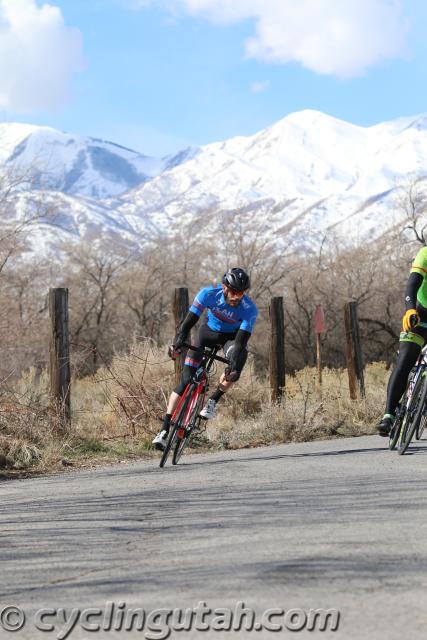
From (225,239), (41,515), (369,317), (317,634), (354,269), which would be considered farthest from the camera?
(225,239)

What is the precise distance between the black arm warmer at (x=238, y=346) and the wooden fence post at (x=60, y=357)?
332cm

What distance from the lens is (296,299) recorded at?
42656 mm

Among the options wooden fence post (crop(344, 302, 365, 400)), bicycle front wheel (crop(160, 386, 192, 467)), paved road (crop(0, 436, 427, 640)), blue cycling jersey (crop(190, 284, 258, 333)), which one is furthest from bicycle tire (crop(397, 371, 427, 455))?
wooden fence post (crop(344, 302, 365, 400))

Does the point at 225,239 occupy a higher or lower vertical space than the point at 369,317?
higher

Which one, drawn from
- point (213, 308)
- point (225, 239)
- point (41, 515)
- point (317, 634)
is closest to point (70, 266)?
point (225, 239)

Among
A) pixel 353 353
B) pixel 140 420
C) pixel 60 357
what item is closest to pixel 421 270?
pixel 60 357

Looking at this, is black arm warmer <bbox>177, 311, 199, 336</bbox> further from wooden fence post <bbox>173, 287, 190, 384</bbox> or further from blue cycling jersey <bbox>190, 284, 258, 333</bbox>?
wooden fence post <bbox>173, 287, 190, 384</bbox>

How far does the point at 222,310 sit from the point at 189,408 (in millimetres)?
1092

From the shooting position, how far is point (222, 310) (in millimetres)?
10945

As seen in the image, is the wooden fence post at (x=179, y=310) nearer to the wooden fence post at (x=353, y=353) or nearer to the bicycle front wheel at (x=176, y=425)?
the bicycle front wheel at (x=176, y=425)

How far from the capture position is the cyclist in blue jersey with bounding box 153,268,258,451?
1064cm

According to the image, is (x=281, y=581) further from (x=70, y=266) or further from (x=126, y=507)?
(x=70, y=266)

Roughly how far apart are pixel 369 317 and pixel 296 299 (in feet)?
10.1

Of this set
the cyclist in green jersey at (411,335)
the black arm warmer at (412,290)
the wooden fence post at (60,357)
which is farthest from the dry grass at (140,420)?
the black arm warmer at (412,290)
